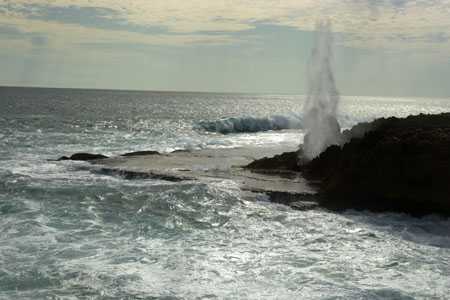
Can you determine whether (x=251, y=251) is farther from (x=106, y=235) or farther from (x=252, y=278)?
(x=106, y=235)

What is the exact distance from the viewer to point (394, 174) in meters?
17.2

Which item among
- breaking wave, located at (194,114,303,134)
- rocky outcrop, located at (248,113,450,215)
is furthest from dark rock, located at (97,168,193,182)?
breaking wave, located at (194,114,303,134)

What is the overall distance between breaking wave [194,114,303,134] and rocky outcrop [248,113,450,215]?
36.1 metres

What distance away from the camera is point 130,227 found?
1430 centimetres

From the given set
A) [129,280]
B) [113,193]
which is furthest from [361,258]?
[113,193]

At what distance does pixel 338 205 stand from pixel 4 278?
35.4 feet

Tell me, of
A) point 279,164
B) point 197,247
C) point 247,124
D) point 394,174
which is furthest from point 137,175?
point 247,124

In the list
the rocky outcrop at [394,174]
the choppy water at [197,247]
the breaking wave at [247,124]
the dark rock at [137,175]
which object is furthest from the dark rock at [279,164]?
the breaking wave at [247,124]

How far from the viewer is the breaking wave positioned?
56.8 m

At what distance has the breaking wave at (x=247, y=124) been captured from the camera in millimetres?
56844

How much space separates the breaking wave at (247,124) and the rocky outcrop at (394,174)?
36.1m

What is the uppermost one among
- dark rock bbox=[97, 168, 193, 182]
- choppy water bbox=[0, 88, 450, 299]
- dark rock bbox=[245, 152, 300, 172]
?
dark rock bbox=[245, 152, 300, 172]

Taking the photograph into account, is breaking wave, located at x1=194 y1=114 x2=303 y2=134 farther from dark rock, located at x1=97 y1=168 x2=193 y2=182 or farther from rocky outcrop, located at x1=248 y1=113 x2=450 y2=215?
rocky outcrop, located at x1=248 y1=113 x2=450 y2=215

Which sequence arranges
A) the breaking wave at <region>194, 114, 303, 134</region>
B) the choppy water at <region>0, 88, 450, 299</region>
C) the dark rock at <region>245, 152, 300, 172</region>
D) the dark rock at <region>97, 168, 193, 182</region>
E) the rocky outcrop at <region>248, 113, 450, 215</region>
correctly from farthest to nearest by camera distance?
the breaking wave at <region>194, 114, 303, 134</region> → the dark rock at <region>245, 152, 300, 172</region> → the dark rock at <region>97, 168, 193, 182</region> → the rocky outcrop at <region>248, 113, 450, 215</region> → the choppy water at <region>0, 88, 450, 299</region>
